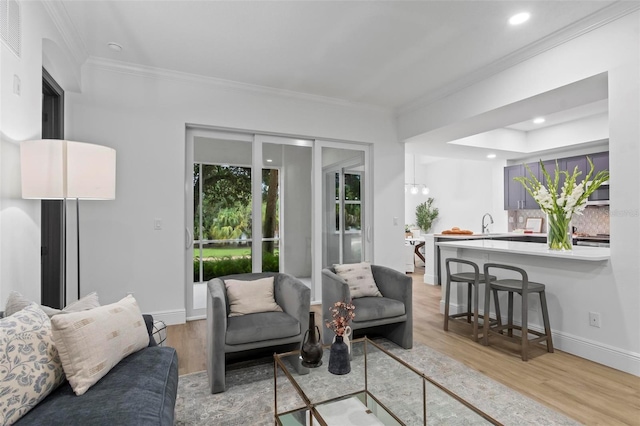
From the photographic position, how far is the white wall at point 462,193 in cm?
756

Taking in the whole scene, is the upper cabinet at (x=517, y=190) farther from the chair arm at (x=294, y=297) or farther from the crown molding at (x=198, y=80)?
the chair arm at (x=294, y=297)

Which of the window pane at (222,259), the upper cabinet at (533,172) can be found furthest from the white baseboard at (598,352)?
the upper cabinet at (533,172)

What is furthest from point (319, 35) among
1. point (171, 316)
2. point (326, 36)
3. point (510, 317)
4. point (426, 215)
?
point (426, 215)

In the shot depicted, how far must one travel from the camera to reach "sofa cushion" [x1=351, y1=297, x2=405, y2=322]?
9.72ft

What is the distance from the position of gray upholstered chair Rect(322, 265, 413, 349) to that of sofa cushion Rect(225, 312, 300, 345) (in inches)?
21.0

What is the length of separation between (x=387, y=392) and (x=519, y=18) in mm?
3054

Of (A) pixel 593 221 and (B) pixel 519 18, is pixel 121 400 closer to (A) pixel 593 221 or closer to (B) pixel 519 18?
(B) pixel 519 18

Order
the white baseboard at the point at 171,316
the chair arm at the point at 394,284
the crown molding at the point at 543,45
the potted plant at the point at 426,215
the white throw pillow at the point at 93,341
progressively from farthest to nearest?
1. the potted plant at the point at 426,215
2. the white baseboard at the point at 171,316
3. the chair arm at the point at 394,284
4. the crown molding at the point at 543,45
5. the white throw pillow at the point at 93,341

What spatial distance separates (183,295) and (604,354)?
4.06 metres

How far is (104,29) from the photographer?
306cm

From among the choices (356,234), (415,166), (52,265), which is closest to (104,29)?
(52,265)

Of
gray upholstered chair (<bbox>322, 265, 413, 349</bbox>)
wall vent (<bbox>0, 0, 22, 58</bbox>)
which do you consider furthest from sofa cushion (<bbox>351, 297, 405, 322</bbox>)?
wall vent (<bbox>0, 0, 22, 58</bbox>)

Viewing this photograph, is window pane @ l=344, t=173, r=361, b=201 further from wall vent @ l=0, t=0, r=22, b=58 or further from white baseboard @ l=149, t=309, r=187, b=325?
wall vent @ l=0, t=0, r=22, b=58

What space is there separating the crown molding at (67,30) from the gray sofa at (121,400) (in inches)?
103
